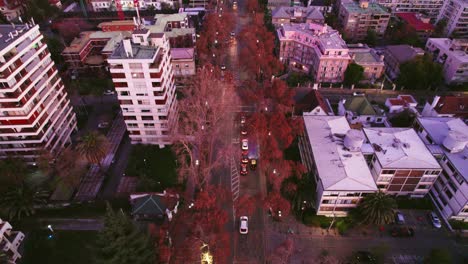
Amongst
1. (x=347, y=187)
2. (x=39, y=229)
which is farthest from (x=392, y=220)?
(x=39, y=229)

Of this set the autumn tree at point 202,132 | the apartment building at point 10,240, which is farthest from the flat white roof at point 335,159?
the apartment building at point 10,240

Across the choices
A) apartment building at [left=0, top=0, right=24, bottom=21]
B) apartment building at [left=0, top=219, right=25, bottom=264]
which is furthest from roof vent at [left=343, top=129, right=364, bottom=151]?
apartment building at [left=0, top=0, right=24, bottom=21]

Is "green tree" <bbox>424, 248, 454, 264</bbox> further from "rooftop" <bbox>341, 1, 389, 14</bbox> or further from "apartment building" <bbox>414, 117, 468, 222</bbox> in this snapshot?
"rooftop" <bbox>341, 1, 389, 14</bbox>

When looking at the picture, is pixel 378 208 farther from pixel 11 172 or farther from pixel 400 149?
pixel 11 172

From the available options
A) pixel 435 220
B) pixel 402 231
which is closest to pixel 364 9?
pixel 435 220

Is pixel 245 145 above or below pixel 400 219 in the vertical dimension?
above

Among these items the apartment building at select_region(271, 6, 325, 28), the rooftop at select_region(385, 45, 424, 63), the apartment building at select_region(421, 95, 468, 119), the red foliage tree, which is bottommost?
the red foliage tree
